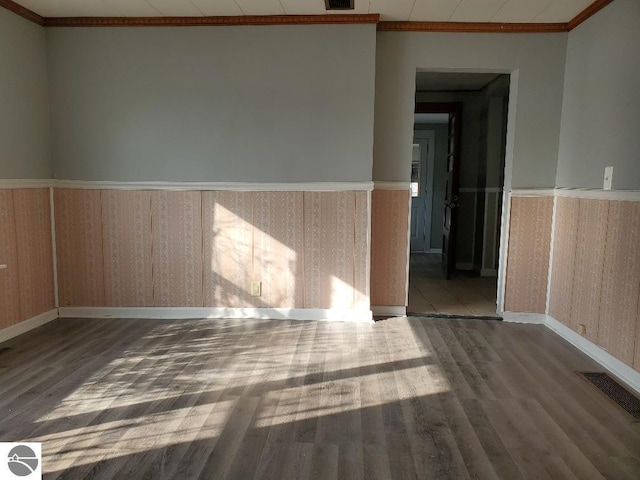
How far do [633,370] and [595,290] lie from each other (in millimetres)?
654

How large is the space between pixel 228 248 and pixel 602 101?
3.20 meters

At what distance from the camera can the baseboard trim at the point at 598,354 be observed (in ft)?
9.57

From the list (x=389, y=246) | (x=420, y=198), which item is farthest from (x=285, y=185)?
(x=420, y=198)

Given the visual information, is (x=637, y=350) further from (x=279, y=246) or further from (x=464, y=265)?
(x=464, y=265)

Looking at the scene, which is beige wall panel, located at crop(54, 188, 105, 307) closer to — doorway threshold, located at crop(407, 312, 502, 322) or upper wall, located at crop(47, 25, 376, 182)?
upper wall, located at crop(47, 25, 376, 182)

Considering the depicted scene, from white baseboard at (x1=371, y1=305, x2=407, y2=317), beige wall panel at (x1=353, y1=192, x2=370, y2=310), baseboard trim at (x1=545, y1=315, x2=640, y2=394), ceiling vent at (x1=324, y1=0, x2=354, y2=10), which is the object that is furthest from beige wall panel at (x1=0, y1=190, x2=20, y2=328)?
baseboard trim at (x1=545, y1=315, x2=640, y2=394)

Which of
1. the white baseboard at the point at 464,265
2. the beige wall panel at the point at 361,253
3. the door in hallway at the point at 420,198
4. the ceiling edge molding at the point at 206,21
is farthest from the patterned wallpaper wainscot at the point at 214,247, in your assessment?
the door in hallway at the point at 420,198

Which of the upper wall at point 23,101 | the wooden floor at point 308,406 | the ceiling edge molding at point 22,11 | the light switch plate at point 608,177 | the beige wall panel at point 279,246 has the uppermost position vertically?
the ceiling edge molding at point 22,11

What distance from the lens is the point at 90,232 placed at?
4.16 meters

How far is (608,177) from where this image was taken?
3.27 metres

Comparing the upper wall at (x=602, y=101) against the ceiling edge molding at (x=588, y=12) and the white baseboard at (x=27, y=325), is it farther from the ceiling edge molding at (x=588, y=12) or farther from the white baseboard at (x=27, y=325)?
the white baseboard at (x=27, y=325)

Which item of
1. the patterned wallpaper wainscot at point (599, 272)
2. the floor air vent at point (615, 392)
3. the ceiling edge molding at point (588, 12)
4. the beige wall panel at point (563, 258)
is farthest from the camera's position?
the beige wall panel at point (563, 258)

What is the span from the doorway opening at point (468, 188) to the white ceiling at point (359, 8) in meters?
1.51

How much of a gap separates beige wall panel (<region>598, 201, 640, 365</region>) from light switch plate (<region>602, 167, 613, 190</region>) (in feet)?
0.44
